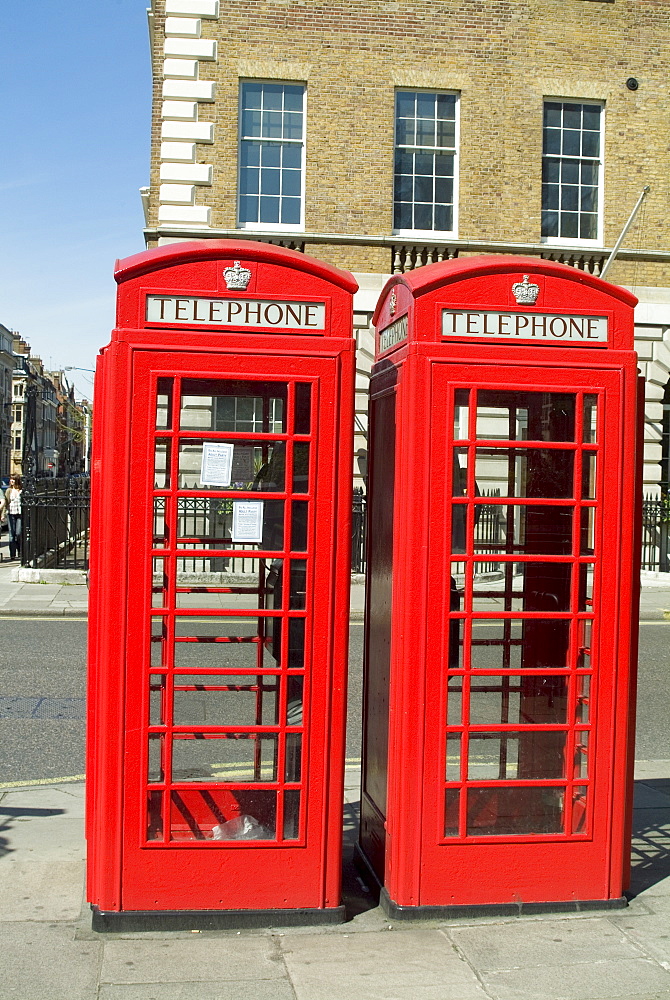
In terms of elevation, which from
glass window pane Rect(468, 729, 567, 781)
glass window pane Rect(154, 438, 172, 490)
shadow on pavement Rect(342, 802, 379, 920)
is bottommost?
shadow on pavement Rect(342, 802, 379, 920)

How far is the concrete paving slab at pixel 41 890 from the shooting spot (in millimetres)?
4480

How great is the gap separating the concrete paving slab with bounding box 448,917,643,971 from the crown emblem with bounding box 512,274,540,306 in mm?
2571

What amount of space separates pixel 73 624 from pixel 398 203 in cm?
1029

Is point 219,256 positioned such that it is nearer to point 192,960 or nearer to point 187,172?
point 192,960

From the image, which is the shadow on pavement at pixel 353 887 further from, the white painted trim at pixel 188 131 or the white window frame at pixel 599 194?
the white window frame at pixel 599 194

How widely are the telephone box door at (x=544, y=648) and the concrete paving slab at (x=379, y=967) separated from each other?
0.87 ft

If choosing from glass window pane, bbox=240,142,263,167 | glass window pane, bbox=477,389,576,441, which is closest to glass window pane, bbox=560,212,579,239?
glass window pane, bbox=240,142,263,167

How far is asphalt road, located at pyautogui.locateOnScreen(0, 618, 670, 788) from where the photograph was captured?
24.2 ft

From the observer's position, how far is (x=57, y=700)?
29.8 feet

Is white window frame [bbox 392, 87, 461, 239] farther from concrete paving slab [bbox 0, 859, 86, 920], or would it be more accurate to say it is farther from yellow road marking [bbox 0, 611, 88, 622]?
concrete paving slab [bbox 0, 859, 86, 920]

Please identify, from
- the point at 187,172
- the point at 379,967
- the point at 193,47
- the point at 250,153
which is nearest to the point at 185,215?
the point at 187,172

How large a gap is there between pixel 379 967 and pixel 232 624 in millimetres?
1436

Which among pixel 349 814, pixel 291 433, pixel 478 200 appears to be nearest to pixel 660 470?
pixel 478 200

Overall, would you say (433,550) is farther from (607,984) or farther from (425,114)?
(425,114)
